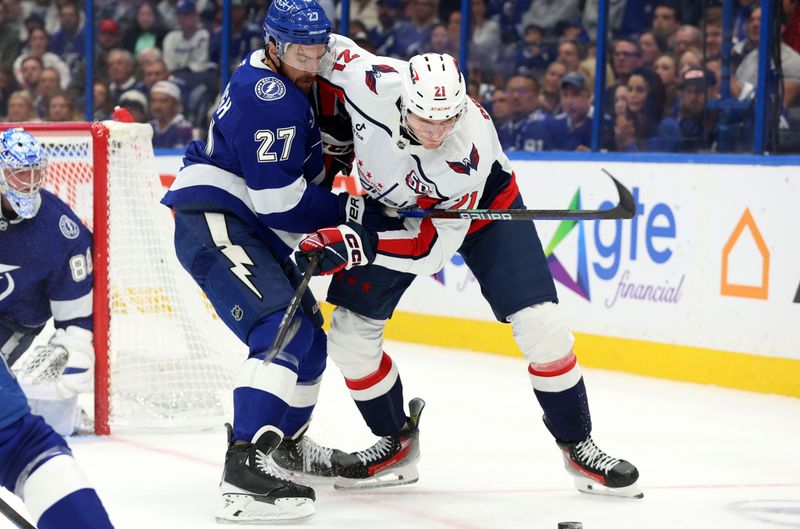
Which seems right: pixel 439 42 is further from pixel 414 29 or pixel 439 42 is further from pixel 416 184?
pixel 416 184

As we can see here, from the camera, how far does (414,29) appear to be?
7074 mm

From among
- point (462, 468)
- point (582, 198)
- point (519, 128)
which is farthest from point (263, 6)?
point (462, 468)

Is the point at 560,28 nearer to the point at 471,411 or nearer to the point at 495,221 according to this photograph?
the point at 471,411

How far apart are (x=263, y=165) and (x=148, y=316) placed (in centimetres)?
164

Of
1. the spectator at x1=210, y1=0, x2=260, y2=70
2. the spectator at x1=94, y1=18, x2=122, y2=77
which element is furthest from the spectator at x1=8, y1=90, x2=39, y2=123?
the spectator at x1=210, y1=0, x2=260, y2=70

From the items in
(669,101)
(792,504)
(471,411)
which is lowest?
(471,411)

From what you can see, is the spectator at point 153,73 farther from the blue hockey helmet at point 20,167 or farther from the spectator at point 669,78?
the blue hockey helmet at point 20,167

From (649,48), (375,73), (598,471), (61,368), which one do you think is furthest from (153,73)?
(598,471)

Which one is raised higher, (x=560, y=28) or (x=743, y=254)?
(x=560, y=28)

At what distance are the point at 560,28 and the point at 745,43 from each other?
113 cm

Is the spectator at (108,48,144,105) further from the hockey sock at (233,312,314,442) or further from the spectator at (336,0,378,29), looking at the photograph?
the hockey sock at (233,312,314,442)

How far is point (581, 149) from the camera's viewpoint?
6168 mm

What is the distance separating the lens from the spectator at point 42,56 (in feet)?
28.7

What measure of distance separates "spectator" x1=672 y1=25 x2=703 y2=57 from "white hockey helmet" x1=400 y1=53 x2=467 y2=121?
278cm
